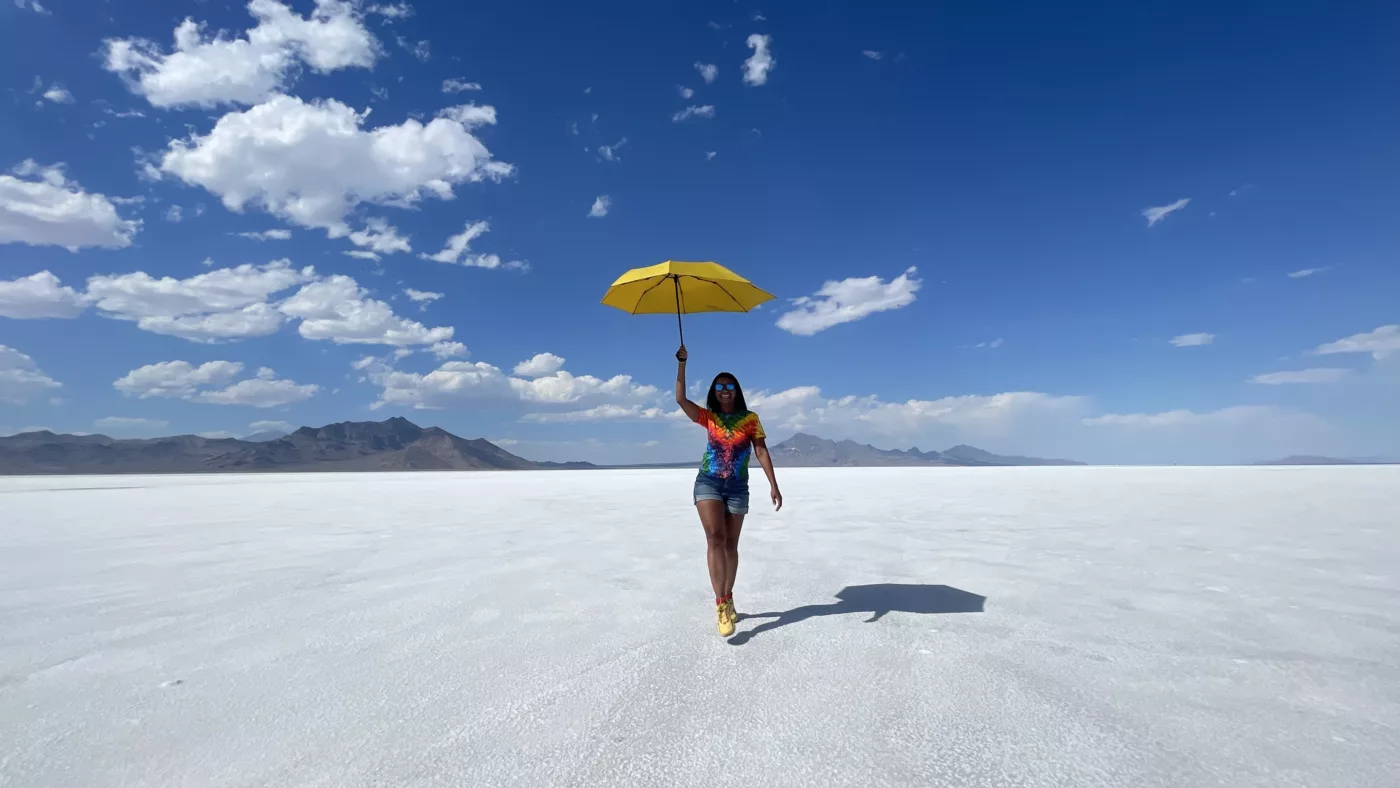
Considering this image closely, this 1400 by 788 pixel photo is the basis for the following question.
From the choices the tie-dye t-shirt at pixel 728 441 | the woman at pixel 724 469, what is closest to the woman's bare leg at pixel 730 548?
the woman at pixel 724 469

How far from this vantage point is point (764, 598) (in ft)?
20.8

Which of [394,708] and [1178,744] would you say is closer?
[1178,744]

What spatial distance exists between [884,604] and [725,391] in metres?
2.63

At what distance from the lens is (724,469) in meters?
5.24

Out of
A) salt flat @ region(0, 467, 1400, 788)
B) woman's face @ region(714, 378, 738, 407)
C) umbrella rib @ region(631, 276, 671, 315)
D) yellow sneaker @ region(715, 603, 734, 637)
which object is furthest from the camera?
umbrella rib @ region(631, 276, 671, 315)

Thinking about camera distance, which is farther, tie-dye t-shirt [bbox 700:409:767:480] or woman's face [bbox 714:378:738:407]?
woman's face [bbox 714:378:738:407]

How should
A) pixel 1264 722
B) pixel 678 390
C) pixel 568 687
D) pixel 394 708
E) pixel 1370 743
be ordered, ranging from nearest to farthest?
pixel 1370 743 → pixel 1264 722 → pixel 394 708 → pixel 568 687 → pixel 678 390

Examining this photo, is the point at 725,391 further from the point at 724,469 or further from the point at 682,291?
the point at 682,291

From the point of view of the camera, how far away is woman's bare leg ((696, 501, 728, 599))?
17.0 ft

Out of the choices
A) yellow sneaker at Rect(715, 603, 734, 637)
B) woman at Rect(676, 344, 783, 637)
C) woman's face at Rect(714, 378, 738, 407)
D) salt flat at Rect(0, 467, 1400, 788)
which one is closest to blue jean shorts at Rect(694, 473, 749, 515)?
woman at Rect(676, 344, 783, 637)

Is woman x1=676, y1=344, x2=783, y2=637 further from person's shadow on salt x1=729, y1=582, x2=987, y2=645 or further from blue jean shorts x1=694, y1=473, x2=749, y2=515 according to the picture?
person's shadow on salt x1=729, y1=582, x2=987, y2=645

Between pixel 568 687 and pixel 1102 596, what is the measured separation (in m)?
5.35

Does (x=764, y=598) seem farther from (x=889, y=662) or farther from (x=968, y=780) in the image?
(x=968, y=780)

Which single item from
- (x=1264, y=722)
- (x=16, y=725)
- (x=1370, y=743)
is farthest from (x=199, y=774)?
(x=1370, y=743)
